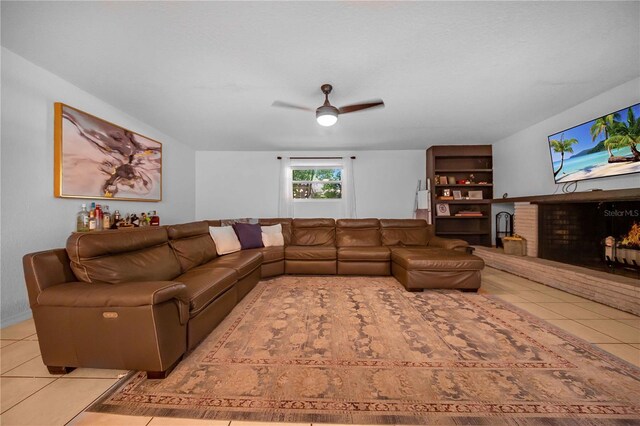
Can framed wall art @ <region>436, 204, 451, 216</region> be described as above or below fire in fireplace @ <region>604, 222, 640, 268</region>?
above

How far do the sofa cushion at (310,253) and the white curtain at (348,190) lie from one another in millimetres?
1845

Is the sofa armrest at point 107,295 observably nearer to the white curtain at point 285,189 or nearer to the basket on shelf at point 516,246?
the white curtain at point 285,189

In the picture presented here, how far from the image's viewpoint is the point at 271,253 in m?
3.57

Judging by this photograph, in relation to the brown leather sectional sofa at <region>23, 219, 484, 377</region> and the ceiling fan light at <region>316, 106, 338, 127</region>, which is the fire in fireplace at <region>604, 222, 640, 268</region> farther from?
the ceiling fan light at <region>316, 106, 338, 127</region>

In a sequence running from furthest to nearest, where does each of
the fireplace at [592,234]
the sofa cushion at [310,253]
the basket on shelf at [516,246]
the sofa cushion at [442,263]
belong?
the basket on shelf at [516,246], the sofa cushion at [310,253], the sofa cushion at [442,263], the fireplace at [592,234]

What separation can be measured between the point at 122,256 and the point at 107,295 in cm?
65

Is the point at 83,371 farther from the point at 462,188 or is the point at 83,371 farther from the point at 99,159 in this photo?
the point at 462,188

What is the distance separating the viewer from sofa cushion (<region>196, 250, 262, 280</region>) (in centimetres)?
258

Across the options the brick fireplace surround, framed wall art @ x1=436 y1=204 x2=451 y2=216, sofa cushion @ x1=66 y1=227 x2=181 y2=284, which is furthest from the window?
sofa cushion @ x1=66 y1=227 x2=181 y2=284

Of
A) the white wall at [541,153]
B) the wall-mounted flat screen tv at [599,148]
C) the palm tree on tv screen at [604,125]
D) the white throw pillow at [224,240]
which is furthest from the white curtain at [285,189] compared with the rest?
the palm tree on tv screen at [604,125]

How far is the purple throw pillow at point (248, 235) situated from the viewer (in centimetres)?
375

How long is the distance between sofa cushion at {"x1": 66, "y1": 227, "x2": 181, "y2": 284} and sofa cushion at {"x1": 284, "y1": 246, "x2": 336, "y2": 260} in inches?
65.3

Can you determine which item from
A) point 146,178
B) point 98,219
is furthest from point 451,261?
point 146,178

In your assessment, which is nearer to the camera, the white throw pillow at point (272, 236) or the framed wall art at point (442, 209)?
the white throw pillow at point (272, 236)
